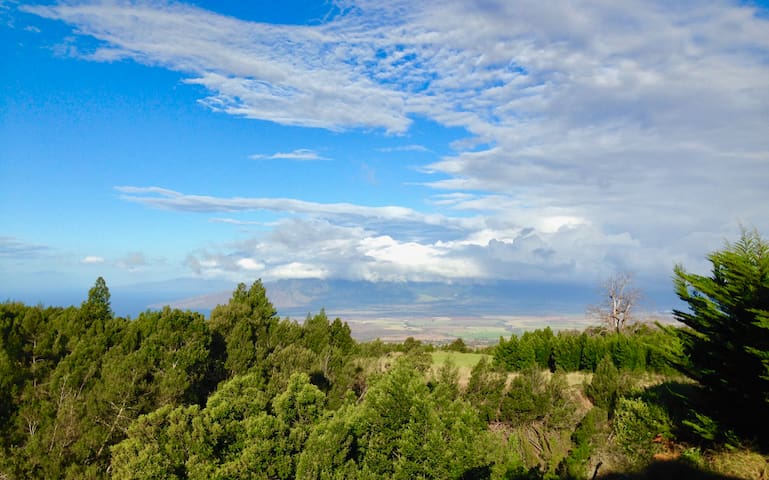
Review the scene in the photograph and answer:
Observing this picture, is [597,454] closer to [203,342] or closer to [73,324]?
[203,342]

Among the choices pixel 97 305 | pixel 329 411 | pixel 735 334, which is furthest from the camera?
pixel 97 305

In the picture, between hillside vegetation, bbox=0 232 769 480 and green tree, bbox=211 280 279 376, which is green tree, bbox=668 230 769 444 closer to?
hillside vegetation, bbox=0 232 769 480

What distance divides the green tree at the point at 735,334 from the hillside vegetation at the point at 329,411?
4 centimetres

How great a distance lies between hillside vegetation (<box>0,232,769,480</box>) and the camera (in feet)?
40.2

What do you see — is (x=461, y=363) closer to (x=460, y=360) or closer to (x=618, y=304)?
(x=460, y=360)

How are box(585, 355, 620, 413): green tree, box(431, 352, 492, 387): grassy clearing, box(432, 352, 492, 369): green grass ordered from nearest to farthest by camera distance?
box(585, 355, 620, 413): green tree → box(431, 352, 492, 387): grassy clearing → box(432, 352, 492, 369): green grass

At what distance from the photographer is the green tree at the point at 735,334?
11.6m

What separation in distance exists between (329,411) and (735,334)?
458 inches

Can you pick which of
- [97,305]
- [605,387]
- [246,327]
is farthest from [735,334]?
[97,305]

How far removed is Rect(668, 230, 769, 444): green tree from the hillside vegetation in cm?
4

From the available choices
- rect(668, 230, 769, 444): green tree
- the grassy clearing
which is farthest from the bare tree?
rect(668, 230, 769, 444): green tree

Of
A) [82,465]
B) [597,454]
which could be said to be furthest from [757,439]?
[82,465]

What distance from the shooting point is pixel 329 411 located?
1446cm

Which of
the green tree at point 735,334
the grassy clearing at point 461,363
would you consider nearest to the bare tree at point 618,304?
the grassy clearing at point 461,363
